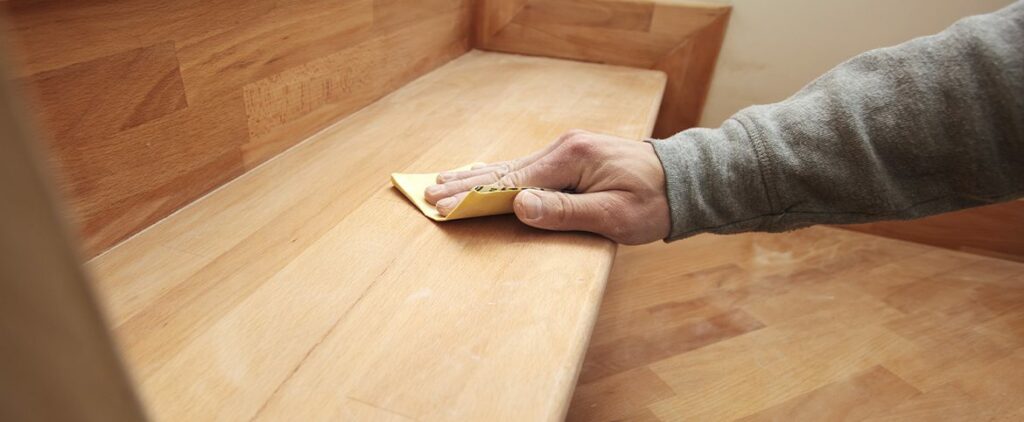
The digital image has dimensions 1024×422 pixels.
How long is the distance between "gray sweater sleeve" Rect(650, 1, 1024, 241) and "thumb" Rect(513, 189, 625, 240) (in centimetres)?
6

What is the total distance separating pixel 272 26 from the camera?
591 mm

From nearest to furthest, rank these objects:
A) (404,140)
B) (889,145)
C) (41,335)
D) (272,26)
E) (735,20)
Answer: (41,335) < (889,145) < (272,26) < (404,140) < (735,20)

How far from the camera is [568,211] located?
19.7 inches

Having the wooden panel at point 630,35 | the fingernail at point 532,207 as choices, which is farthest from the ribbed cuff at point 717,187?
the wooden panel at point 630,35

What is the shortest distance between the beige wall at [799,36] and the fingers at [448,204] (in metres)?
→ 0.79

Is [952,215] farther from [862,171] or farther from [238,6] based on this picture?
[238,6]

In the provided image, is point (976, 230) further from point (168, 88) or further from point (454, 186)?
point (168, 88)

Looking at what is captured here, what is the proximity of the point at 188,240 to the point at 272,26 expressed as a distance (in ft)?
0.83

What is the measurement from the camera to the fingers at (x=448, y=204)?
1.68ft

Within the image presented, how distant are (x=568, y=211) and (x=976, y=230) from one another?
865 mm

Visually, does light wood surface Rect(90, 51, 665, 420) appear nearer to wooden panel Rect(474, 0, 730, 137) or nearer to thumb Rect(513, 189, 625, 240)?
thumb Rect(513, 189, 625, 240)

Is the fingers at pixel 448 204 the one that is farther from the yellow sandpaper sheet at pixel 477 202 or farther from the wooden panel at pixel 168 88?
the wooden panel at pixel 168 88

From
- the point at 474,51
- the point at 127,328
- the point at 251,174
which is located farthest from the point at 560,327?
the point at 474,51

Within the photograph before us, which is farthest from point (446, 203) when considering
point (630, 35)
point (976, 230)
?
point (976, 230)
